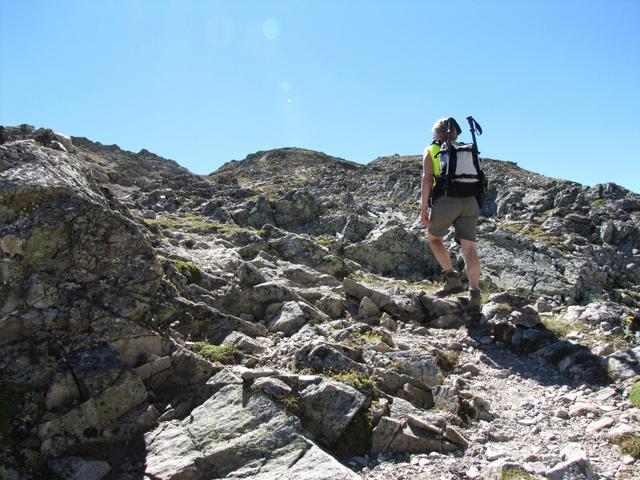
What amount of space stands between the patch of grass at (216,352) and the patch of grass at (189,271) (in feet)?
11.3

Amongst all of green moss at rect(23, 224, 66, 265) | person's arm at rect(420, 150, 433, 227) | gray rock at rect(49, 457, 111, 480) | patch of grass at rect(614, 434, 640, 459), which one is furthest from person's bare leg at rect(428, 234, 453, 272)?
gray rock at rect(49, 457, 111, 480)

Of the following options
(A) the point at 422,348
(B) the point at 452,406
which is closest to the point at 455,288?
(A) the point at 422,348

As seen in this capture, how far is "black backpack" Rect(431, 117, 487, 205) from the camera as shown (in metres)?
10.7

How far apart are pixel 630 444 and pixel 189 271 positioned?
9157 mm

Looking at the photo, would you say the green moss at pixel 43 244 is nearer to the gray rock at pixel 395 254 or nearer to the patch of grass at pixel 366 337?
the patch of grass at pixel 366 337

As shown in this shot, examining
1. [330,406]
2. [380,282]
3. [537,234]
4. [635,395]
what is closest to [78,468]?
[330,406]

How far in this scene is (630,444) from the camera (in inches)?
228

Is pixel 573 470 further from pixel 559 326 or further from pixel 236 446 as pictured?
pixel 559 326

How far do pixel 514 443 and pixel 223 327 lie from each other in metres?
5.55

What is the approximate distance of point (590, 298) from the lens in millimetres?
18172

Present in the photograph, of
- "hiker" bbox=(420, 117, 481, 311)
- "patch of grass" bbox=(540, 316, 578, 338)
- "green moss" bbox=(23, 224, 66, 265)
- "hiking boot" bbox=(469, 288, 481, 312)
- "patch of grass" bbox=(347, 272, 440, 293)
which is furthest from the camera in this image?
"patch of grass" bbox=(347, 272, 440, 293)

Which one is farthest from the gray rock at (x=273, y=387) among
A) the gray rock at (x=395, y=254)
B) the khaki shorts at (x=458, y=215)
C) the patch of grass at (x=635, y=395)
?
the gray rock at (x=395, y=254)

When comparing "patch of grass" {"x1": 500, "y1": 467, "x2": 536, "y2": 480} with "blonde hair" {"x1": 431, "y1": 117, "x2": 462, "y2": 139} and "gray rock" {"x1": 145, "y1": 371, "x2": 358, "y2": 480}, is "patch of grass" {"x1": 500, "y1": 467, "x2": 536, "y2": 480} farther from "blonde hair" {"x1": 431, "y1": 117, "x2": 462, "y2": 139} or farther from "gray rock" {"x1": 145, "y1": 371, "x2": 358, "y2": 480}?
"blonde hair" {"x1": 431, "y1": 117, "x2": 462, "y2": 139}

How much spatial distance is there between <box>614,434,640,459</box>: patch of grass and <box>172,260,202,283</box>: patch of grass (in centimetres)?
886
